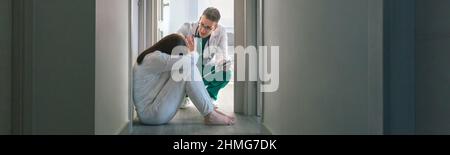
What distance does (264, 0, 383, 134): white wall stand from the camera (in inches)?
32.9

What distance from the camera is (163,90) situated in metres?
2.57

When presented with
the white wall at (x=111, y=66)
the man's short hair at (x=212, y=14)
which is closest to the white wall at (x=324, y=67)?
the white wall at (x=111, y=66)

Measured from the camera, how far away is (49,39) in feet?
4.34

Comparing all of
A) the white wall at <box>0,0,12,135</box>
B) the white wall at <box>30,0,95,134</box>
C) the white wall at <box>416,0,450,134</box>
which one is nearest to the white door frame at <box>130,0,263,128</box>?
the white wall at <box>30,0,95,134</box>

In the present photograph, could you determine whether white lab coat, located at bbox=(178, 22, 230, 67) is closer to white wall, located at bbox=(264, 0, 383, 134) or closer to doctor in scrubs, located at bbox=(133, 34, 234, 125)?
doctor in scrubs, located at bbox=(133, 34, 234, 125)

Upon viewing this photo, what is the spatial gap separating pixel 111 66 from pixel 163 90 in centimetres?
86

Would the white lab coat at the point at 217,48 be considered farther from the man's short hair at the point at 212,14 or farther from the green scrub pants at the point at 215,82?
the man's short hair at the point at 212,14

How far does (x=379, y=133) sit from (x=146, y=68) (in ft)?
6.52

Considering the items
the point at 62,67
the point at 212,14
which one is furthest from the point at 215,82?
the point at 62,67

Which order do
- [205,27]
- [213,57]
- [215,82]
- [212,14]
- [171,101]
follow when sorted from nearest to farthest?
[171,101]
[212,14]
[205,27]
[215,82]
[213,57]

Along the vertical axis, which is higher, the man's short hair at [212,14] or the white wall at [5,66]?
the man's short hair at [212,14]

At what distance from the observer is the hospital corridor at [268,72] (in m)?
0.76

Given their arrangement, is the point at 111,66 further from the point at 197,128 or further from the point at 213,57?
the point at 213,57
